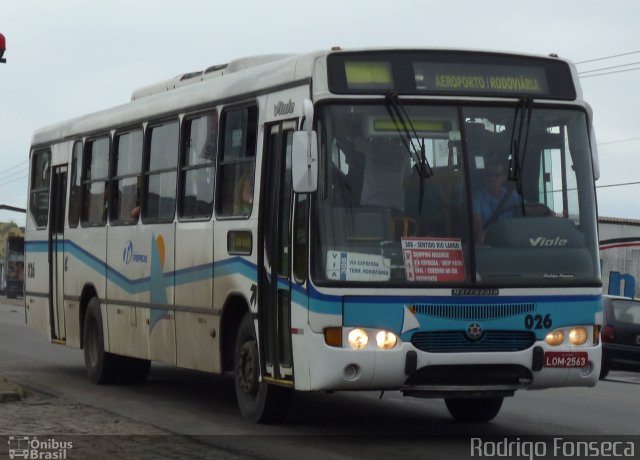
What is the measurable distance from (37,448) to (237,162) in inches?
137

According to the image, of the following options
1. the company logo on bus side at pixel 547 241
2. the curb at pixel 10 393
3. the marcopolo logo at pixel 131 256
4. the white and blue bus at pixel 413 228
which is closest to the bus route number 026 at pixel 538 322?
the white and blue bus at pixel 413 228

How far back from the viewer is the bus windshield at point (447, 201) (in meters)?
11.3

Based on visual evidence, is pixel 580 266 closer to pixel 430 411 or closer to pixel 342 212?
pixel 342 212

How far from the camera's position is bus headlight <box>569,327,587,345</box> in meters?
11.6

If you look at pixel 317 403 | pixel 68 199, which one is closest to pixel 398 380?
pixel 317 403

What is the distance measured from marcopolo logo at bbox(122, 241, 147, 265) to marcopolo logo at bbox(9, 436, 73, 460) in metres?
4.26

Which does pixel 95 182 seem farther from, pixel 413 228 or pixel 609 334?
pixel 609 334

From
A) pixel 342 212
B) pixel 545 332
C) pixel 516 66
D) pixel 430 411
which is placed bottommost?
pixel 430 411

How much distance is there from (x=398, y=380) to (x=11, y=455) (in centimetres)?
297

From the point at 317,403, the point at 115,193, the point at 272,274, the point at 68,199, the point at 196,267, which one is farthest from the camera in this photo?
the point at 68,199

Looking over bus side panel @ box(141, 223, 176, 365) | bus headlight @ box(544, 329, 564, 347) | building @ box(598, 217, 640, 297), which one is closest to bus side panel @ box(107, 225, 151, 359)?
bus side panel @ box(141, 223, 176, 365)

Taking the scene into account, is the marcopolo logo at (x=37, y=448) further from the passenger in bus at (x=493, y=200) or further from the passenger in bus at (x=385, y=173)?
the passenger in bus at (x=493, y=200)

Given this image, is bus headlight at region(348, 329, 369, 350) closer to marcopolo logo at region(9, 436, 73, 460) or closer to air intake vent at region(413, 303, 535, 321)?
air intake vent at region(413, 303, 535, 321)

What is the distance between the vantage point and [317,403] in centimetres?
1506
